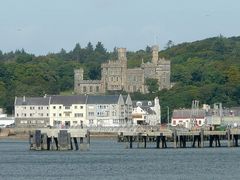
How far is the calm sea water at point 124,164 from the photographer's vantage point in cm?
8456

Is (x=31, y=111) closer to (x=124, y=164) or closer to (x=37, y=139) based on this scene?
(x=37, y=139)

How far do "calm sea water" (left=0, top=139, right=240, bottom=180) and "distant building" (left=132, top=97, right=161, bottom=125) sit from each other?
72.6 meters

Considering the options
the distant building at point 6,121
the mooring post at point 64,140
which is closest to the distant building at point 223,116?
the distant building at point 6,121

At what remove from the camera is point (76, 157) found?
104 metres

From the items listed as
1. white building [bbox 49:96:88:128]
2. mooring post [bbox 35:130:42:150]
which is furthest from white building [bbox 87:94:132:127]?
mooring post [bbox 35:130:42:150]

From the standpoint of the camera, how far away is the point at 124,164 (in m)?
95.5

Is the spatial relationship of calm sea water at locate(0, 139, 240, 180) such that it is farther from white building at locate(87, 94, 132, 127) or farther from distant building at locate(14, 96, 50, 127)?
distant building at locate(14, 96, 50, 127)

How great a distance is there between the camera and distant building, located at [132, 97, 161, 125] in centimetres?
19112

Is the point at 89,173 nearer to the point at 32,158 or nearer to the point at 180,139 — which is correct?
the point at 32,158

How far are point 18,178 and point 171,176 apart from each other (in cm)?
897

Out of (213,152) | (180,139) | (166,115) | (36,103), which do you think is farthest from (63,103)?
(213,152)

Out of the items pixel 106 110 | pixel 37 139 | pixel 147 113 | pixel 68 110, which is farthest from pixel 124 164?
pixel 147 113

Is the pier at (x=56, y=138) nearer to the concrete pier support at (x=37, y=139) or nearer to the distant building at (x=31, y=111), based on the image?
the concrete pier support at (x=37, y=139)

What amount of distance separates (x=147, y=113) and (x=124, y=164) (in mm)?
98701
